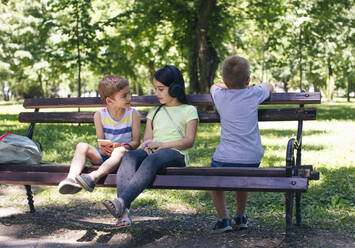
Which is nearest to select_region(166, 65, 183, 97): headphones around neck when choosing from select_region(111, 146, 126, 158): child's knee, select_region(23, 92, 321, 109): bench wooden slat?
select_region(23, 92, 321, 109): bench wooden slat

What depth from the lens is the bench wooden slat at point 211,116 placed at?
12.2 ft

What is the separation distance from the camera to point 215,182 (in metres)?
3.14

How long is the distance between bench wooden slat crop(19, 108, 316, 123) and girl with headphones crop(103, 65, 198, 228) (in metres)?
0.24

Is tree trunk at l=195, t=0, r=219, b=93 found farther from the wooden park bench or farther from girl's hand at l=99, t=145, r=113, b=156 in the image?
girl's hand at l=99, t=145, r=113, b=156

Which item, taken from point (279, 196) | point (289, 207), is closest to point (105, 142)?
point (289, 207)

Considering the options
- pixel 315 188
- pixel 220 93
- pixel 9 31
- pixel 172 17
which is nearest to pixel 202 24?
pixel 172 17

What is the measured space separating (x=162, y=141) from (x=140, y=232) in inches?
30.1

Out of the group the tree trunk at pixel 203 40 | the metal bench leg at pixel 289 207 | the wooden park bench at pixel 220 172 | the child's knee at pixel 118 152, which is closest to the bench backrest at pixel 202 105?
the wooden park bench at pixel 220 172

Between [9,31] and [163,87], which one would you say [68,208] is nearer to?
[163,87]

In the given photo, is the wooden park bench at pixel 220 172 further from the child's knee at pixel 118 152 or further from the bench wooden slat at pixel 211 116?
the child's knee at pixel 118 152

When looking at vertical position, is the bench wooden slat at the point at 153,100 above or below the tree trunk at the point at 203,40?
below

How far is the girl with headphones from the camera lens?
3.28 m

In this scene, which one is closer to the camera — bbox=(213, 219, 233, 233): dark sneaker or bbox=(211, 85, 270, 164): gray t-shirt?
bbox=(211, 85, 270, 164): gray t-shirt

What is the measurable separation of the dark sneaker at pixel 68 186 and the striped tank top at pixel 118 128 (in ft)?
2.28
